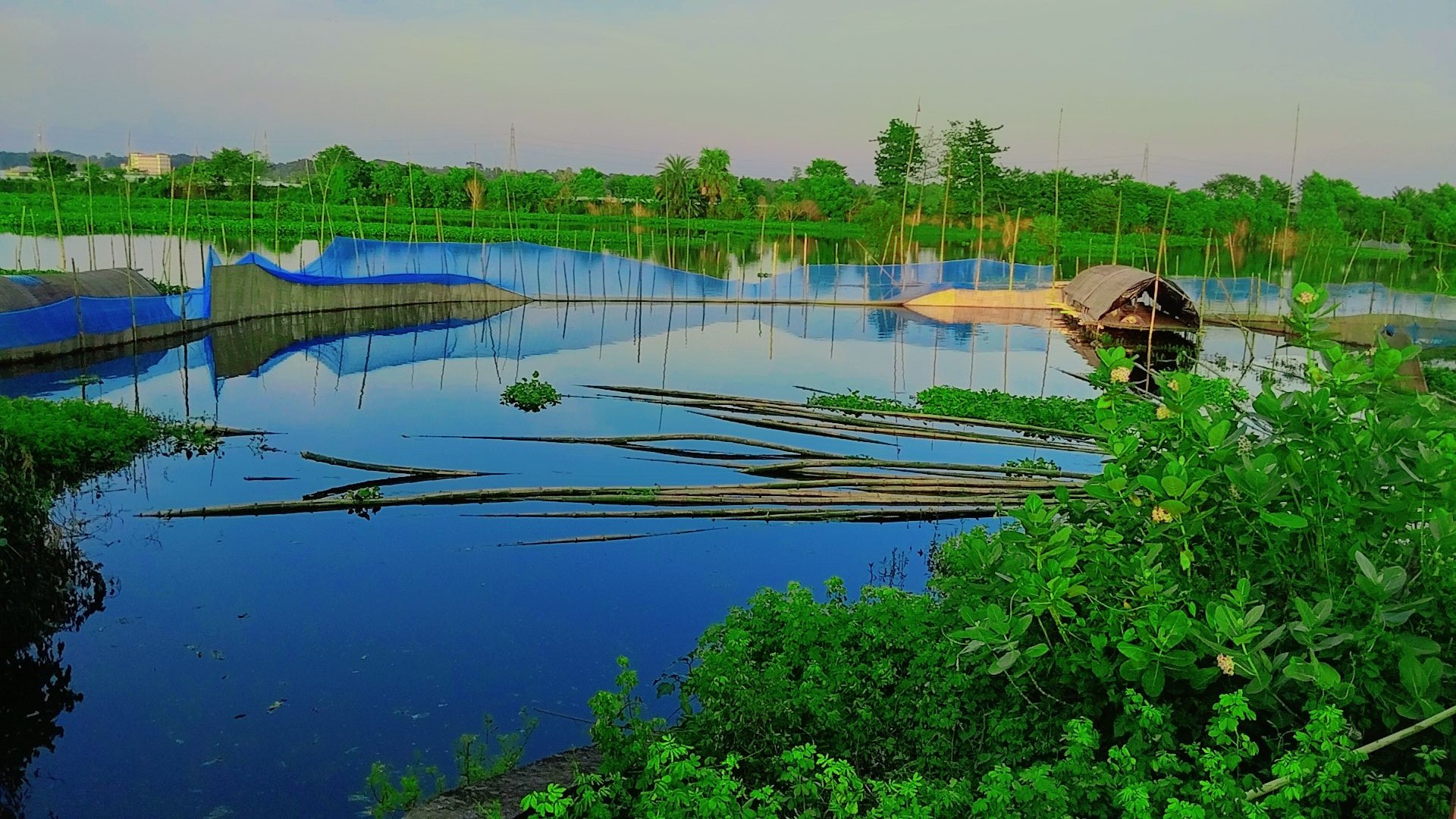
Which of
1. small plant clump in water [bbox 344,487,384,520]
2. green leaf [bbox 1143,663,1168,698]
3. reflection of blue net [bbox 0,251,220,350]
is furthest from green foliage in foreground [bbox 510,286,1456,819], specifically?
reflection of blue net [bbox 0,251,220,350]

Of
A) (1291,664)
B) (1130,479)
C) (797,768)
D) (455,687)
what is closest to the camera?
(1291,664)

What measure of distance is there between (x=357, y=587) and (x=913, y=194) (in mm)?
43904

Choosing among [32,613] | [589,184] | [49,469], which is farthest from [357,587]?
[589,184]

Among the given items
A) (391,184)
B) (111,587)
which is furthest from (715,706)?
(391,184)

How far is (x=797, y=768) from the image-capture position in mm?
2719

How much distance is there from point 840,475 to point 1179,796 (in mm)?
6059

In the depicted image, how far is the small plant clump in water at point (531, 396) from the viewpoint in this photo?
461 inches

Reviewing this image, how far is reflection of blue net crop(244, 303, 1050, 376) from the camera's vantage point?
15.7 m

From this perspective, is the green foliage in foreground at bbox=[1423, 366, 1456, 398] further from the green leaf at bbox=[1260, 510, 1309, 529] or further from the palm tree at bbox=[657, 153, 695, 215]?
the palm tree at bbox=[657, 153, 695, 215]

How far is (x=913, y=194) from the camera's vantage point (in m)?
47.4

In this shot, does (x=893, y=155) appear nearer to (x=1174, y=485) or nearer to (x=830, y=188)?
(x=830, y=188)

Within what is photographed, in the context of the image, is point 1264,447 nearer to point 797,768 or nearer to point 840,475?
point 797,768

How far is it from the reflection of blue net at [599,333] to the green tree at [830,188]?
35.7 m

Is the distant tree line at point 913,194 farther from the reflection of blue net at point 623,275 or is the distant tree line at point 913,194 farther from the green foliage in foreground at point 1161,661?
the green foliage in foreground at point 1161,661
